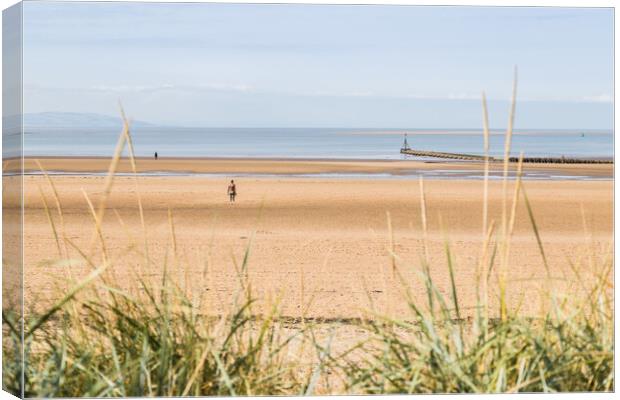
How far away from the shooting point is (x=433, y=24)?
5.62m

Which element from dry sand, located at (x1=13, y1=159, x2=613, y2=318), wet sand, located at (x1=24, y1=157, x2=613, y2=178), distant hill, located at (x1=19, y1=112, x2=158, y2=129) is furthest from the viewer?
wet sand, located at (x1=24, y1=157, x2=613, y2=178)

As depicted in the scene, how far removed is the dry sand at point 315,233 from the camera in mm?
9266

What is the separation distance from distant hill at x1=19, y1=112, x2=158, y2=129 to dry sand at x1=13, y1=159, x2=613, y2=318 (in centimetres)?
38

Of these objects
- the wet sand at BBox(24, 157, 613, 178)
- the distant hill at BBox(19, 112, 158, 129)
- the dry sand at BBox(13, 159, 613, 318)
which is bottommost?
the dry sand at BBox(13, 159, 613, 318)

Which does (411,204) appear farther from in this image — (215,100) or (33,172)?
(215,100)

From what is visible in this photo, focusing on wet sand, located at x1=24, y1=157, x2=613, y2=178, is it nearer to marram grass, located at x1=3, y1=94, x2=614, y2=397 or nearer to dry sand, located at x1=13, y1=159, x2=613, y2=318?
dry sand, located at x1=13, y1=159, x2=613, y2=318

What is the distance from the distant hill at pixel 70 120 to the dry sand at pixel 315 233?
38cm

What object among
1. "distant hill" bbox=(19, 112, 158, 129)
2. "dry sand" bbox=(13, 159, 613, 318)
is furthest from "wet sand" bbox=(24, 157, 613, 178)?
"distant hill" bbox=(19, 112, 158, 129)

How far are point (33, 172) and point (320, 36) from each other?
73.7 feet

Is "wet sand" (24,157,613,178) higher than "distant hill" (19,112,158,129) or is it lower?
lower

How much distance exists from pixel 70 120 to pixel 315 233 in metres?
8.94

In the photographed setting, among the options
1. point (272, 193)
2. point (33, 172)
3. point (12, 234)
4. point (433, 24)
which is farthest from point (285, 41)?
point (33, 172)

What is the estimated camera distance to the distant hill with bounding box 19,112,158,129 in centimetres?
555

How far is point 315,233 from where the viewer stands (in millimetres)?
14711
